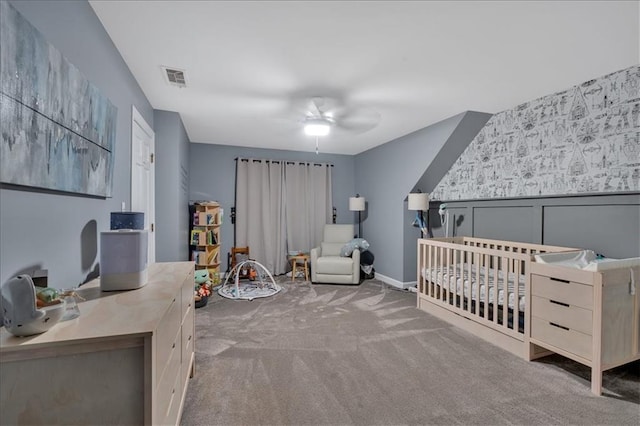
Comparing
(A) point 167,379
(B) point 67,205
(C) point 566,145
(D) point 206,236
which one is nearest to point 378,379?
(A) point 167,379

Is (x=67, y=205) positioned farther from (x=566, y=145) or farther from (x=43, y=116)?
(x=566, y=145)

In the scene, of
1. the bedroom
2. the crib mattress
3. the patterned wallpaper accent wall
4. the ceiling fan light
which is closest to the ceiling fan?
the ceiling fan light

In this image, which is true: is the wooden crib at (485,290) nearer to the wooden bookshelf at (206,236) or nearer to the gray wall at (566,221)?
the gray wall at (566,221)

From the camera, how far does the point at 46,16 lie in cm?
117

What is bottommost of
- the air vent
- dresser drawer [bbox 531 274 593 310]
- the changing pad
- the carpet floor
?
the carpet floor

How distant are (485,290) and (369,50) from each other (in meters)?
2.25

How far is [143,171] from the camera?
9.14 feet

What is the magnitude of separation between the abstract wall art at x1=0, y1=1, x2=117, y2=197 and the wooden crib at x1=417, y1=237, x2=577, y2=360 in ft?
9.70

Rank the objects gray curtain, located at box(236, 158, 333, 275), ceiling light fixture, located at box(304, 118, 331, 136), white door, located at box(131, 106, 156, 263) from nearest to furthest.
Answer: white door, located at box(131, 106, 156, 263)
ceiling light fixture, located at box(304, 118, 331, 136)
gray curtain, located at box(236, 158, 333, 275)

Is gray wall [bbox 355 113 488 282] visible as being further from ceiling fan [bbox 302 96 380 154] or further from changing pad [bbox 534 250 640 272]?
changing pad [bbox 534 250 640 272]

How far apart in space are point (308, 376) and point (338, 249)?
2977mm

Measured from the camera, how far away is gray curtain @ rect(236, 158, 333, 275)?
5.03 meters

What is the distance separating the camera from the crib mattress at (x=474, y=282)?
251 cm

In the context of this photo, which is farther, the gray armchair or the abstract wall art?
the gray armchair
